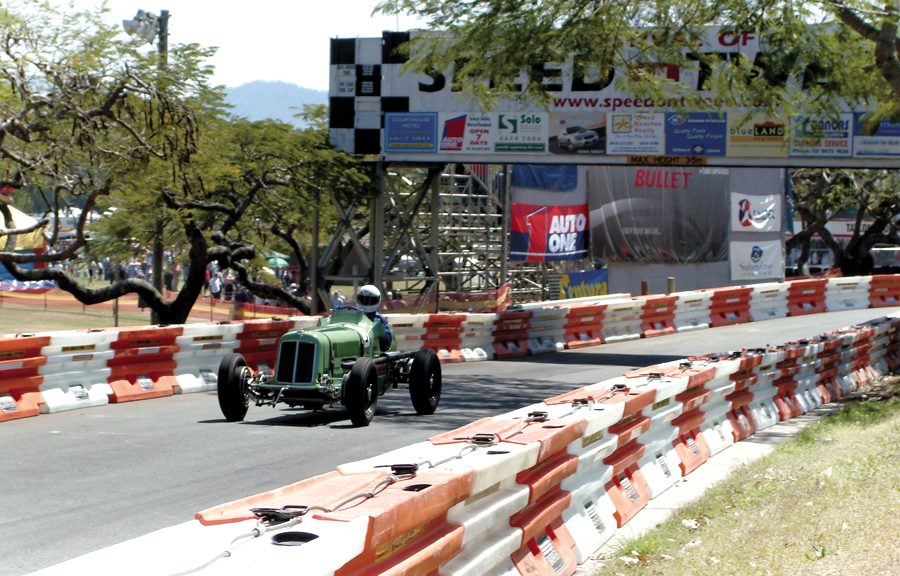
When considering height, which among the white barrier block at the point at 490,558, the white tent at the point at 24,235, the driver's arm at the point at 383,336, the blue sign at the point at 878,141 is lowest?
the white barrier block at the point at 490,558

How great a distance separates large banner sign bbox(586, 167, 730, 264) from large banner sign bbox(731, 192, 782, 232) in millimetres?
362

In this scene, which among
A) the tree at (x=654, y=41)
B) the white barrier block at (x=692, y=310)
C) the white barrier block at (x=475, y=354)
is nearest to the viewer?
the tree at (x=654, y=41)

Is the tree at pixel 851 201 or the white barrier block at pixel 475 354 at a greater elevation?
the tree at pixel 851 201

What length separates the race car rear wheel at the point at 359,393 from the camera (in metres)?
11.8

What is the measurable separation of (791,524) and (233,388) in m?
6.58

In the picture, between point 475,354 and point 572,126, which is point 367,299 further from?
point 572,126

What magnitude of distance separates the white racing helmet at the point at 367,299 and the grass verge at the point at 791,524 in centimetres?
489

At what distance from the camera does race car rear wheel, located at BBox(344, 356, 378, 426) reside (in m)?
11.8

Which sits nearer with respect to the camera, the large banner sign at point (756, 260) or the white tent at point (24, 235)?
the white tent at point (24, 235)

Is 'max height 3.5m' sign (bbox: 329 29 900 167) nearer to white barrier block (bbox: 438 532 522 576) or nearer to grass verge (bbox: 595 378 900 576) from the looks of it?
grass verge (bbox: 595 378 900 576)

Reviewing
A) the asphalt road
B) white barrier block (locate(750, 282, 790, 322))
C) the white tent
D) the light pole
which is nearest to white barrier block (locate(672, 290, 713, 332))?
white barrier block (locate(750, 282, 790, 322))

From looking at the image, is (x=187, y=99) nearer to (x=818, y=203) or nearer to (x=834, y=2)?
(x=834, y=2)

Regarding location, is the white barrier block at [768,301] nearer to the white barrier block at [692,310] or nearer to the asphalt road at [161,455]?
the white barrier block at [692,310]

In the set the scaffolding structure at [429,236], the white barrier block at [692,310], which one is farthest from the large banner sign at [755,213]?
the white barrier block at [692,310]
